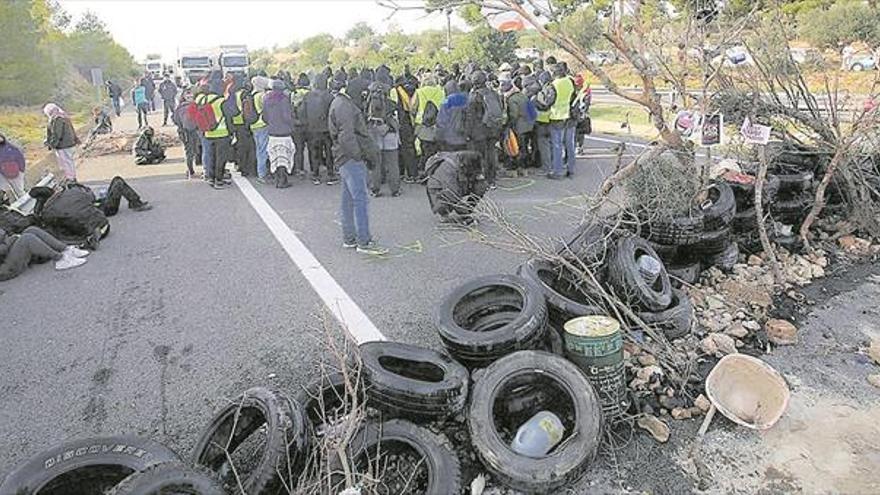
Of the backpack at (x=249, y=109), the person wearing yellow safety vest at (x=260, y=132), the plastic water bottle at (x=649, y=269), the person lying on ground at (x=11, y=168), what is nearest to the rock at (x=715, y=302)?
the plastic water bottle at (x=649, y=269)

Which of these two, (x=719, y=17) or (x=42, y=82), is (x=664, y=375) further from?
(x=42, y=82)

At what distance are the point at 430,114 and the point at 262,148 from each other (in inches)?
134

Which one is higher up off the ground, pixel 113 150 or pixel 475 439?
pixel 113 150

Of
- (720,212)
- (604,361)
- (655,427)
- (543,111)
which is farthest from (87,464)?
(543,111)

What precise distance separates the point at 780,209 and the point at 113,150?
1570 cm

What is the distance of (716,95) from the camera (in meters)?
7.21

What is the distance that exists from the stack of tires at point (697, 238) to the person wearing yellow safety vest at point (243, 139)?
8072mm

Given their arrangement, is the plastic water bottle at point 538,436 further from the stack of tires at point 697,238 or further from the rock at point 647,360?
the stack of tires at point 697,238

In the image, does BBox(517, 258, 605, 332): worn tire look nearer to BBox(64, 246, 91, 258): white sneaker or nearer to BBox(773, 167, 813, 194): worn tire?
BBox(773, 167, 813, 194): worn tire

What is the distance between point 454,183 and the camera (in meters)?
8.23

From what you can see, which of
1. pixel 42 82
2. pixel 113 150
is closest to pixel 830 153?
pixel 113 150

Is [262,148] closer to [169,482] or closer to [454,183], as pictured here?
[454,183]

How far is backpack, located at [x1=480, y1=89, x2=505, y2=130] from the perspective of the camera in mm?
9680

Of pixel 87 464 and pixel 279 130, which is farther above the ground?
pixel 279 130
